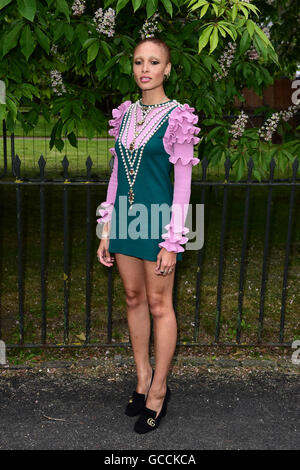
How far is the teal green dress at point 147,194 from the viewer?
3475 mm

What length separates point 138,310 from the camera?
3.94 meters

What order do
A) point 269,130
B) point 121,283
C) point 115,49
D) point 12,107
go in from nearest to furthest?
point 12,107 < point 115,49 < point 269,130 < point 121,283

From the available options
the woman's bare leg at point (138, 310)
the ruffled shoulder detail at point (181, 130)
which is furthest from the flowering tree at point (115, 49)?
the woman's bare leg at point (138, 310)

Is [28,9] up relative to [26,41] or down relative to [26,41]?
up

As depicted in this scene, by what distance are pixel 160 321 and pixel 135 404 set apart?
72cm

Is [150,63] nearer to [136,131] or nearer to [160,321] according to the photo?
[136,131]

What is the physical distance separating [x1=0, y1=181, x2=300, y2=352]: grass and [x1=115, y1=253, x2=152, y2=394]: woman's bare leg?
53.2 inches

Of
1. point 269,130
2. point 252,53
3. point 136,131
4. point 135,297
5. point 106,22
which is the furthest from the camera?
point 252,53

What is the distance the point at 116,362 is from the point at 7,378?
90 cm

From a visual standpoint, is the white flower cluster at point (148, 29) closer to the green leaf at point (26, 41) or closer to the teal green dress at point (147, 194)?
the green leaf at point (26, 41)

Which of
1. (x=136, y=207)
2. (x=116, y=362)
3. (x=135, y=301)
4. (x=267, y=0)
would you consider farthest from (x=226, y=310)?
(x=267, y=0)

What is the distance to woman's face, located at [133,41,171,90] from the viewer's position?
3391 millimetres

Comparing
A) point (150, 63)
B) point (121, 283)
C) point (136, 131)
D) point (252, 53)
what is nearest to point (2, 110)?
point (136, 131)

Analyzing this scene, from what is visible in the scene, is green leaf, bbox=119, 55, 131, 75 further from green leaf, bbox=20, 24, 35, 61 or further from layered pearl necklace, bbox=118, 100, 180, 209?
layered pearl necklace, bbox=118, 100, 180, 209
